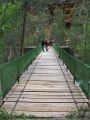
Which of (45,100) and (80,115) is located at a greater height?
(80,115)

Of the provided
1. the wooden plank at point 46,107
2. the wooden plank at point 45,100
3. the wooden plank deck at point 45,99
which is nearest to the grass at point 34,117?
the wooden plank deck at point 45,99

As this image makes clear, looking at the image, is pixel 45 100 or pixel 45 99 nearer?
pixel 45 100

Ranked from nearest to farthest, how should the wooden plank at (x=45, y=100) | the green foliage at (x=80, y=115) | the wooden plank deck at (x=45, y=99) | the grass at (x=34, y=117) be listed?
the grass at (x=34, y=117), the green foliage at (x=80, y=115), the wooden plank deck at (x=45, y=99), the wooden plank at (x=45, y=100)

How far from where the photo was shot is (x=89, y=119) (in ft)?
29.4

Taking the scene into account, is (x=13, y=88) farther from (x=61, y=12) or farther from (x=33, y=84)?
(x=61, y=12)

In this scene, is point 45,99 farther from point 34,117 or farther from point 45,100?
point 34,117

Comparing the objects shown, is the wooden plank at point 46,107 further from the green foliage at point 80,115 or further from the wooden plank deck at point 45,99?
the green foliage at point 80,115

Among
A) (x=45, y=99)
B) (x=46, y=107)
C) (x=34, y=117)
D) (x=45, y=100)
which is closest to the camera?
(x=34, y=117)

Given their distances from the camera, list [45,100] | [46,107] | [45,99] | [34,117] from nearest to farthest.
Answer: [34,117]
[46,107]
[45,100]
[45,99]

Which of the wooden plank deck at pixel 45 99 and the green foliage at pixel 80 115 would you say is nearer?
the green foliage at pixel 80 115

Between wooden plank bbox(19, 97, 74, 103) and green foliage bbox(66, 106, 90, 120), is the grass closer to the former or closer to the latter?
green foliage bbox(66, 106, 90, 120)

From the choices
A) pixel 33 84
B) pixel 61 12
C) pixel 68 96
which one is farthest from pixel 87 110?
pixel 61 12

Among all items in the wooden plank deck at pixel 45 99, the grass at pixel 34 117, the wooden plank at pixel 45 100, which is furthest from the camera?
the wooden plank at pixel 45 100

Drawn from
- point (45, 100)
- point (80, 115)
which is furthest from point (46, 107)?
point (80, 115)
